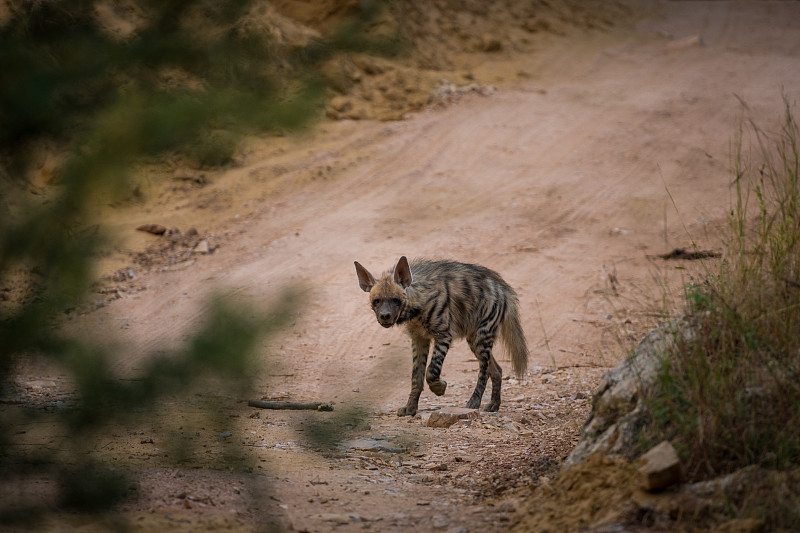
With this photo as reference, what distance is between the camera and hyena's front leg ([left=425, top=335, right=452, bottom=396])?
7.05 meters

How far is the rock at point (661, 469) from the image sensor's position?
11.9ft

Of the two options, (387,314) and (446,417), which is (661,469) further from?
(387,314)

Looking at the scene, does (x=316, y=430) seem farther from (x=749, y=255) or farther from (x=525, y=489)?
(x=749, y=255)

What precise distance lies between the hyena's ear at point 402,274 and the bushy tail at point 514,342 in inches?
37.0

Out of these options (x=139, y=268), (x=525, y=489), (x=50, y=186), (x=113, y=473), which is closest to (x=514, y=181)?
(x=139, y=268)

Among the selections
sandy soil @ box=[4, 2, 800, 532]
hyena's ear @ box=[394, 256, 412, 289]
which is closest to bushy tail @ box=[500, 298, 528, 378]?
sandy soil @ box=[4, 2, 800, 532]

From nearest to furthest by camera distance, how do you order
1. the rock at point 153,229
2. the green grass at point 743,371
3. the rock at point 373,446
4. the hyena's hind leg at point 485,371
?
1. the green grass at point 743,371
2. the rock at point 373,446
3. the hyena's hind leg at point 485,371
4. the rock at point 153,229

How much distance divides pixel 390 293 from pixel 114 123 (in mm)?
4649

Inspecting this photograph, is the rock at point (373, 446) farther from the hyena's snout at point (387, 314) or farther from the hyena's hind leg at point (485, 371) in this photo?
the hyena's hind leg at point (485, 371)

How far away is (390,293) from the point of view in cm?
712

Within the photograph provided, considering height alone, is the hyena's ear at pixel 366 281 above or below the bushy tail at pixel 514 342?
above

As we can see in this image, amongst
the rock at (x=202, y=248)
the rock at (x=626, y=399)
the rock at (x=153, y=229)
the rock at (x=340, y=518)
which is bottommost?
the rock at (x=202, y=248)

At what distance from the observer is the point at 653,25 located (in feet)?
62.3

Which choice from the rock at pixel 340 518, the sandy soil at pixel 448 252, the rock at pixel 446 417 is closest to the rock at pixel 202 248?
the sandy soil at pixel 448 252
